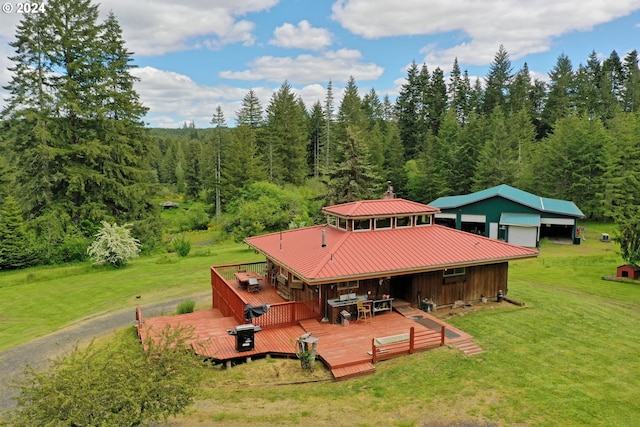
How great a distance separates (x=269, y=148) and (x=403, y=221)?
137ft

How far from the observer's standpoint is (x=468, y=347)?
12.5 meters

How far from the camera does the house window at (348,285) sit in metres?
14.6

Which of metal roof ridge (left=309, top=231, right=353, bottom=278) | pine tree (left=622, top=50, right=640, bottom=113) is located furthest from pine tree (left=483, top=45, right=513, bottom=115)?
metal roof ridge (left=309, top=231, right=353, bottom=278)

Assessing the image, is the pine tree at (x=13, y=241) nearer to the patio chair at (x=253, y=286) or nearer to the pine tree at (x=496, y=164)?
the patio chair at (x=253, y=286)

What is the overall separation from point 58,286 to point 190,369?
20.5 m

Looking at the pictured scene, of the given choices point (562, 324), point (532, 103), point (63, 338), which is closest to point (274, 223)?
point (63, 338)

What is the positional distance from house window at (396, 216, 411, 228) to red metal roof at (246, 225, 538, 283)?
0.39 metres

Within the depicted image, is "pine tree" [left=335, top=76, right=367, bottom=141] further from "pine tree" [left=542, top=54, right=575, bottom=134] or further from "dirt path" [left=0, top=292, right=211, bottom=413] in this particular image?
"dirt path" [left=0, top=292, right=211, bottom=413]

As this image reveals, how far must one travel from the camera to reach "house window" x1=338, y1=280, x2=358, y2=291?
14586 millimetres

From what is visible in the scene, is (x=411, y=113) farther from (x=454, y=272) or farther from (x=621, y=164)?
(x=454, y=272)

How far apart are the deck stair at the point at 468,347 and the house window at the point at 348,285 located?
3871 mm

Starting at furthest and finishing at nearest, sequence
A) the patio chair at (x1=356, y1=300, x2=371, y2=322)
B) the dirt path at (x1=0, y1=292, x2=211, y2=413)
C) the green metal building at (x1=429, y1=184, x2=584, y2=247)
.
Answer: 1. the green metal building at (x1=429, y1=184, x2=584, y2=247)
2. the patio chair at (x1=356, y1=300, x2=371, y2=322)
3. the dirt path at (x1=0, y1=292, x2=211, y2=413)

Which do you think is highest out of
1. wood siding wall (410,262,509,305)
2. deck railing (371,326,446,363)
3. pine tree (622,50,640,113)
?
pine tree (622,50,640,113)

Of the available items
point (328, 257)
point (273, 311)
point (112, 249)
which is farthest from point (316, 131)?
point (273, 311)
